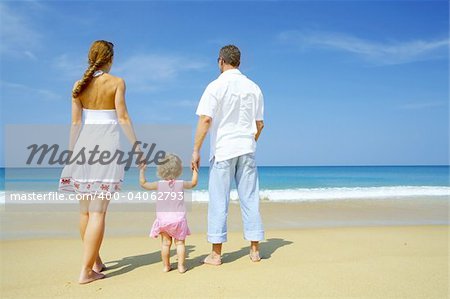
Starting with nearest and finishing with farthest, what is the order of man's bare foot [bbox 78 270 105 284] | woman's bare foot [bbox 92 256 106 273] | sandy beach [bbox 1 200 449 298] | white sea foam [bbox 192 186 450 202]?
1. sandy beach [bbox 1 200 449 298]
2. man's bare foot [bbox 78 270 105 284]
3. woman's bare foot [bbox 92 256 106 273]
4. white sea foam [bbox 192 186 450 202]

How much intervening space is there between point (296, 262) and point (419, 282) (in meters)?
1.05

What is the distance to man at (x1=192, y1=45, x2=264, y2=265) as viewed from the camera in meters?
3.42

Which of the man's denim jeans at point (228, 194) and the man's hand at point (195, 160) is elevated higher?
the man's hand at point (195, 160)

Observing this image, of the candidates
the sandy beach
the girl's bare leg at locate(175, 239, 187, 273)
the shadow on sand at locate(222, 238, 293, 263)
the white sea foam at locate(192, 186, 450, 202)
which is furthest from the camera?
the white sea foam at locate(192, 186, 450, 202)

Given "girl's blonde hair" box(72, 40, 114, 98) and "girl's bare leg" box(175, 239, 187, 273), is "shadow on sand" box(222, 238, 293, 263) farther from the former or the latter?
"girl's blonde hair" box(72, 40, 114, 98)

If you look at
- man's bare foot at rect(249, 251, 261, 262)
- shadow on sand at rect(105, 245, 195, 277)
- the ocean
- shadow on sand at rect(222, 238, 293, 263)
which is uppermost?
man's bare foot at rect(249, 251, 261, 262)

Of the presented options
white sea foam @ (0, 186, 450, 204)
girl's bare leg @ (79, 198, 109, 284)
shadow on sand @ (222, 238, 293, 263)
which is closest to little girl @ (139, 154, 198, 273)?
girl's bare leg @ (79, 198, 109, 284)

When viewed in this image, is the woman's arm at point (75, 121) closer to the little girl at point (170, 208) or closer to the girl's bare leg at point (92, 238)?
the girl's bare leg at point (92, 238)

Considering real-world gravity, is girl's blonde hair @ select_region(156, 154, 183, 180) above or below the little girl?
above

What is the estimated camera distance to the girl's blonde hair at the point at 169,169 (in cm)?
330

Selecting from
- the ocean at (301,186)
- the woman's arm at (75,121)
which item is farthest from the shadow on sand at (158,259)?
the ocean at (301,186)

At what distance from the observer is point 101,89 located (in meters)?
3.02

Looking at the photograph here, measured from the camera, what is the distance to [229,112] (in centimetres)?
347

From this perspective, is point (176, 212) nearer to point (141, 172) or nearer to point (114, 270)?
point (141, 172)
